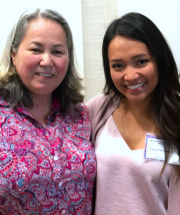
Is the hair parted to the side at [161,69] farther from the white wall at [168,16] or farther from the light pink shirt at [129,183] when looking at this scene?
the white wall at [168,16]

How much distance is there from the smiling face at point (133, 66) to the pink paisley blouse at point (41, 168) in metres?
0.38

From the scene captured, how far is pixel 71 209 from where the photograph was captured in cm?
114

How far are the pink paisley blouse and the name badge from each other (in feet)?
0.90

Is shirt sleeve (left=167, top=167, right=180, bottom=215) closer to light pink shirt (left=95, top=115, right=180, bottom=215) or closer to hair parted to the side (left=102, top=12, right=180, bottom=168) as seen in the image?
light pink shirt (left=95, top=115, right=180, bottom=215)

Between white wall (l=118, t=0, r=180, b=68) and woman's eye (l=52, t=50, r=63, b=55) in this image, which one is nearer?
woman's eye (l=52, t=50, r=63, b=55)

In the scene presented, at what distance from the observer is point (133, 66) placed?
1147mm

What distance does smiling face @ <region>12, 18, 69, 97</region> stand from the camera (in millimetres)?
1129

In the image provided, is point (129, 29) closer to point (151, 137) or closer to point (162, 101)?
point (162, 101)

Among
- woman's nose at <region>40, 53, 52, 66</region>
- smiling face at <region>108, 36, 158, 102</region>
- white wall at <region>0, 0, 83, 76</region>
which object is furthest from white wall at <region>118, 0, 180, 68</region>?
woman's nose at <region>40, 53, 52, 66</region>

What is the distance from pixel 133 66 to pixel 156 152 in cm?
42

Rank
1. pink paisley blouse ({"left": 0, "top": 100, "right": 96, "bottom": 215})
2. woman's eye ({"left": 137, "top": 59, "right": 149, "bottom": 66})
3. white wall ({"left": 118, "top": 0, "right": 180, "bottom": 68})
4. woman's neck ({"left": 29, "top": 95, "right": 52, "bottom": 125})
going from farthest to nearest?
1. white wall ({"left": 118, "top": 0, "right": 180, "bottom": 68})
2. woman's neck ({"left": 29, "top": 95, "right": 52, "bottom": 125})
3. woman's eye ({"left": 137, "top": 59, "right": 149, "bottom": 66})
4. pink paisley blouse ({"left": 0, "top": 100, "right": 96, "bottom": 215})

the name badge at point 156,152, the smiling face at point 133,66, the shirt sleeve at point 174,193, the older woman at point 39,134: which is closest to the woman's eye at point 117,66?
the smiling face at point 133,66

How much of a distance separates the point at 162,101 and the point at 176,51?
1137 millimetres

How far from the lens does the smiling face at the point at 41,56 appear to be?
1129 mm
